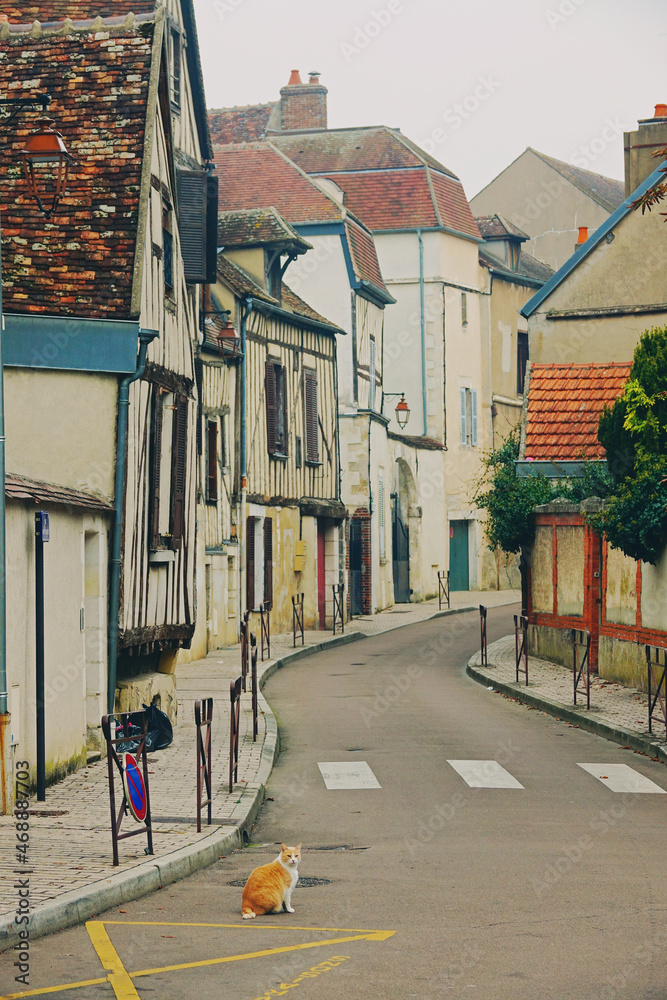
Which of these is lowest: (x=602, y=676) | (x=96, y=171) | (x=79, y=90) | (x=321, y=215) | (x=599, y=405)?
(x=602, y=676)

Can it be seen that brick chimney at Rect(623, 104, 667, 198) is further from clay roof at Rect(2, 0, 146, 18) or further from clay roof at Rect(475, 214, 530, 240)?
clay roof at Rect(475, 214, 530, 240)

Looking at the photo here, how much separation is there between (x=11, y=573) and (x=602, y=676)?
1220 centimetres

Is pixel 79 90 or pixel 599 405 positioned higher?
pixel 79 90

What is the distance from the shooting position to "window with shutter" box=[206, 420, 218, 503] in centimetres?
2630

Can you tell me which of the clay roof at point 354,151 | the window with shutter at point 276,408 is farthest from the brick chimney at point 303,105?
the window with shutter at point 276,408

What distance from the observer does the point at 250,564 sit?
94.5 ft

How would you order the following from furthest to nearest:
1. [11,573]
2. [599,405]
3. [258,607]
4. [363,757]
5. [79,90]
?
[258,607] < [599,405] < [79,90] < [363,757] < [11,573]

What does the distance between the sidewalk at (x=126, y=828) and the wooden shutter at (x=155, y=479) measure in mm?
2192

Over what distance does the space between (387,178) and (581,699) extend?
91.6 ft

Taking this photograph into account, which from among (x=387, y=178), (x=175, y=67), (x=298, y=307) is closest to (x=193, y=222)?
(x=175, y=67)

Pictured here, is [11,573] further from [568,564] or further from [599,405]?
[599,405]

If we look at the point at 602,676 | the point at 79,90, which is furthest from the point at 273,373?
the point at 79,90

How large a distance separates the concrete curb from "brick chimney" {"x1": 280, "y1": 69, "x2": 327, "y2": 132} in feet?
95.5

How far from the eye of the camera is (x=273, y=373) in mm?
30703
